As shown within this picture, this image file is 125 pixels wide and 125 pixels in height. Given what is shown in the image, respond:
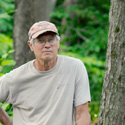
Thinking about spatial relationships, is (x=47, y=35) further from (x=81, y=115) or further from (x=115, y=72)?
(x=115, y=72)

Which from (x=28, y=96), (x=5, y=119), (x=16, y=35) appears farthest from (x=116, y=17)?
(x=16, y=35)

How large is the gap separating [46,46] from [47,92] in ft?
1.41

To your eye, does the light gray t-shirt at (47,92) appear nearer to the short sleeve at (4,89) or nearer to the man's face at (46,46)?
the short sleeve at (4,89)

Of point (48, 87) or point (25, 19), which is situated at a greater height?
point (25, 19)

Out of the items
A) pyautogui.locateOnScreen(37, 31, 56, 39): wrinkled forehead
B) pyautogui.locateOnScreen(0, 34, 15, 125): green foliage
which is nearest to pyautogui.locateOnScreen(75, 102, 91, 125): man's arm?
pyautogui.locateOnScreen(37, 31, 56, 39): wrinkled forehead

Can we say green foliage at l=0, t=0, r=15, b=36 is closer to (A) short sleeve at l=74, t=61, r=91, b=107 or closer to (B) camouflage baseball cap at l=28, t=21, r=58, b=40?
(B) camouflage baseball cap at l=28, t=21, r=58, b=40

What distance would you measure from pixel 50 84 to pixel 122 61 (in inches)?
40.8

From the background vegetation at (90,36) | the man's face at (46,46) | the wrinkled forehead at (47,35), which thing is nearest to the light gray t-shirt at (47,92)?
the man's face at (46,46)

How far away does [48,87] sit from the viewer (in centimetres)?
320

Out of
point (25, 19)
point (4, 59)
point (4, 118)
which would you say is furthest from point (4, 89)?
point (25, 19)

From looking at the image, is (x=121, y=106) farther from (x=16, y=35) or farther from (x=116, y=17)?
(x=16, y=35)

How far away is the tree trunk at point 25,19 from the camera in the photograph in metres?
6.81

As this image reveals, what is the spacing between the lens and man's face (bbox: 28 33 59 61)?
3.21 meters

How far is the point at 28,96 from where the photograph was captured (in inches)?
130
